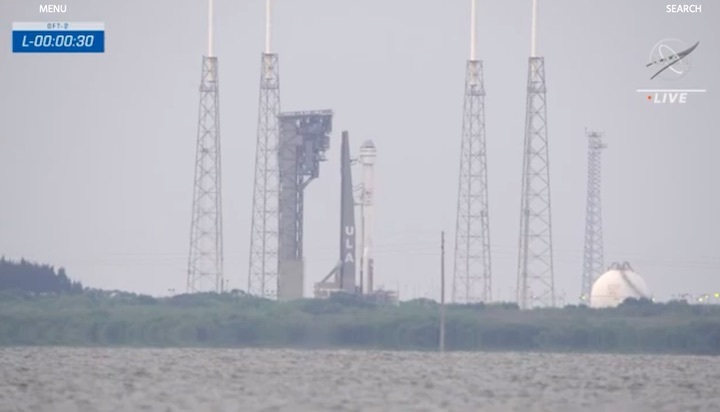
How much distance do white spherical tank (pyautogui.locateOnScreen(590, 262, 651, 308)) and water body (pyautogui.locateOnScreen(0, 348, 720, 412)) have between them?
54.2 feet

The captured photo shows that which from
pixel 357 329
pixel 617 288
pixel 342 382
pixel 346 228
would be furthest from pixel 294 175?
pixel 342 382

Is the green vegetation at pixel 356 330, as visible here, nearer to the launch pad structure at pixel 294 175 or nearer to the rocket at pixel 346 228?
the launch pad structure at pixel 294 175

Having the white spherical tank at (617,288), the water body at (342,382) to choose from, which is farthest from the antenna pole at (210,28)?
the white spherical tank at (617,288)

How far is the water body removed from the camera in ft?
183

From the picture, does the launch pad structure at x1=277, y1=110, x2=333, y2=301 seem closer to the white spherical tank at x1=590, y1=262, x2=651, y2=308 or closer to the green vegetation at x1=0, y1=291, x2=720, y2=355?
the green vegetation at x1=0, y1=291, x2=720, y2=355

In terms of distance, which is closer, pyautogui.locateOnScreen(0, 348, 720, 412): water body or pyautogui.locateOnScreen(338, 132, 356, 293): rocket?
pyautogui.locateOnScreen(0, 348, 720, 412): water body

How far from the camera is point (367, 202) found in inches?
4446

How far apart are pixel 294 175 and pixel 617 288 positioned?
57.2 ft

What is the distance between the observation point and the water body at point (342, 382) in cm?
5588

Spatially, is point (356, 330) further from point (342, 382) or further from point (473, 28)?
point (342, 382)

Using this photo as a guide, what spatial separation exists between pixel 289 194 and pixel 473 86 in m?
13.6

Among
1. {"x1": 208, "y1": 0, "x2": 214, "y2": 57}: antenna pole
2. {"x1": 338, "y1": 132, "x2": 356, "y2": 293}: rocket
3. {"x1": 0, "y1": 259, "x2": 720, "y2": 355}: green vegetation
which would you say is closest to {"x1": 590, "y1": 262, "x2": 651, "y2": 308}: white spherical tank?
{"x1": 0, "y1": 259, "x2": 720, "y2": 355}: green vegetation

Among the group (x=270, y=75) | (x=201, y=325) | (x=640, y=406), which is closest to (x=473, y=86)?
(x=270, y=75)

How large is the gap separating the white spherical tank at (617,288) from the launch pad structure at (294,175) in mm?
15226
